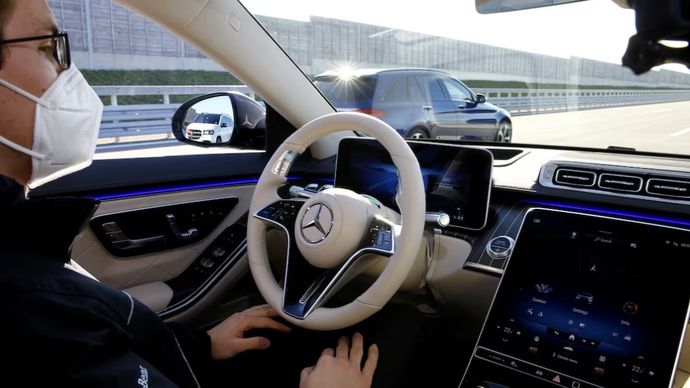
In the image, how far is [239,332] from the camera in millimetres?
1800

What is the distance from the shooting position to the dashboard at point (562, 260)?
5.06 feet

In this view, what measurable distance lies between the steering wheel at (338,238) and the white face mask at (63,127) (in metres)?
0.65

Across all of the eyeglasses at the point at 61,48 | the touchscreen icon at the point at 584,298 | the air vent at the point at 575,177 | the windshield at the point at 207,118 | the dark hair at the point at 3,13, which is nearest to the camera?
the dark hair at the point at 3,13

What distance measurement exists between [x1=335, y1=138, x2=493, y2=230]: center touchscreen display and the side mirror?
1.14 metres

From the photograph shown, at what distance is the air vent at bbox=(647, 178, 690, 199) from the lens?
1.89m

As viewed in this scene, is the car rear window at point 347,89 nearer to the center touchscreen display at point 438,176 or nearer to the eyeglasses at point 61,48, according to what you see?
the center touchscreen display at point 438,176

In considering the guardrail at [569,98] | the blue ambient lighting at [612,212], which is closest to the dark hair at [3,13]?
the blue ambient lighting at [612,212]

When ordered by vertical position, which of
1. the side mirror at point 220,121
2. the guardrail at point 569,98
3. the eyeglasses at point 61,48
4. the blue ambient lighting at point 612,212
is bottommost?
the blue ambient lighting at point 612,212

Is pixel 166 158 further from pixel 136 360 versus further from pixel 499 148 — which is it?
pixel 136 360

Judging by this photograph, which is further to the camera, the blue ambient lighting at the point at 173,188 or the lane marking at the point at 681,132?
the blue ambient lighting at the point at 173,188

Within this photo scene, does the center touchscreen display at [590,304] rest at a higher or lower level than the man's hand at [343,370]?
higher

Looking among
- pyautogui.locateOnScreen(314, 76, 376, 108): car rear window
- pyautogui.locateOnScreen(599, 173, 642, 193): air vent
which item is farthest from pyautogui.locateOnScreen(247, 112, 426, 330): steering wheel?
pyautogui.locateOnScreen(314, 76, 376, 108): car rear window

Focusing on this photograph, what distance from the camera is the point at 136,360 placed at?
39.4 inches

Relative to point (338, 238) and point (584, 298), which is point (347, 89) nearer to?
point (338, 238)
